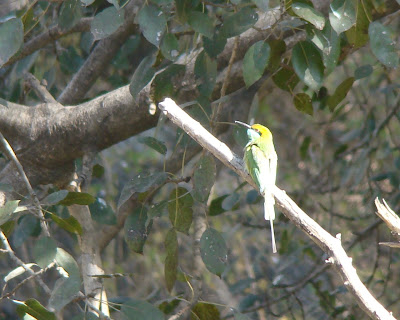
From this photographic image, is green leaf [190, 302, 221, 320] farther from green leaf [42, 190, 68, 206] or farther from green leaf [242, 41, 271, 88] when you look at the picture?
green leaf [242, 41, 271, 88]

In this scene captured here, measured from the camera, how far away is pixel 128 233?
8.52 feet

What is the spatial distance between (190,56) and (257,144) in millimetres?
497

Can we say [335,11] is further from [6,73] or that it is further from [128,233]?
[6,73]

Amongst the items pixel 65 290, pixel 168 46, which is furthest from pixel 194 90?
pixel 65 290

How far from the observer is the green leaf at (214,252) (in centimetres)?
238

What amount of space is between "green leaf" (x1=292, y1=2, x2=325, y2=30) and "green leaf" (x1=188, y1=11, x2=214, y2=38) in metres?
0.29

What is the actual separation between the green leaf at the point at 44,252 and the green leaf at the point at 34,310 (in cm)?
12

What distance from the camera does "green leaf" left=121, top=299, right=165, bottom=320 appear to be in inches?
87.4

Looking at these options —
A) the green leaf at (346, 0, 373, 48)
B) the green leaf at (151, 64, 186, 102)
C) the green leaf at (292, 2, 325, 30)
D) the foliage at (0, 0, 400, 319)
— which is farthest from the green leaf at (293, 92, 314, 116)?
the green leaf at (292, 2, 325, 30)

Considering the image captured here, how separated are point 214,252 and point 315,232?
70 centimetres

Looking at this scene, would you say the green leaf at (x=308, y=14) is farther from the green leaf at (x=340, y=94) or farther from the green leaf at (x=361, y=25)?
the green leaf at (x=340, y=94)

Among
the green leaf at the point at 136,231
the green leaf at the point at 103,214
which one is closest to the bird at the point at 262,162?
the green leaf at the point at 136,231

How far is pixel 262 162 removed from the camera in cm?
254

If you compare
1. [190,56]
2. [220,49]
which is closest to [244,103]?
[190,56]
